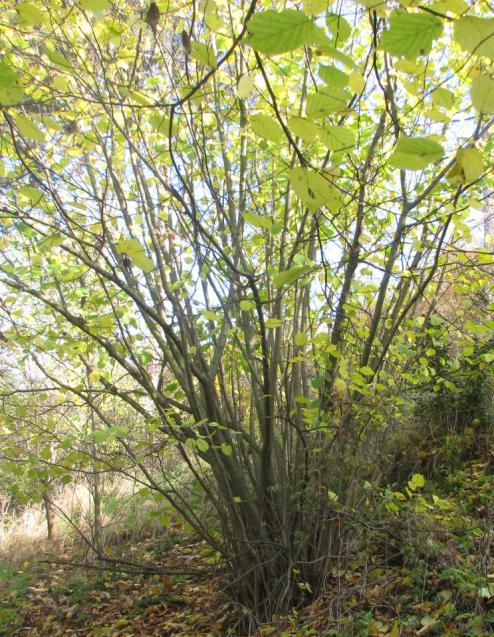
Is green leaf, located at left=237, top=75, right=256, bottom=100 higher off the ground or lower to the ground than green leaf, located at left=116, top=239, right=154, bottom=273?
higher

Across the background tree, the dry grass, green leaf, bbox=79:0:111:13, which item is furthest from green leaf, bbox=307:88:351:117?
the dry grass

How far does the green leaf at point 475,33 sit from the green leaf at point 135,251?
35.8 inches

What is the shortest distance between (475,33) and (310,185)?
0.33m

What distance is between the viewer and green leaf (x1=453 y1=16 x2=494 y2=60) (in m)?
0.79

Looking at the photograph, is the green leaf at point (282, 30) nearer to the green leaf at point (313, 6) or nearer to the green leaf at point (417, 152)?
the green leaf at point (417, 152)

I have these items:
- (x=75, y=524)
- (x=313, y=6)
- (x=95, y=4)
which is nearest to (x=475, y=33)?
(x=313, y=6)

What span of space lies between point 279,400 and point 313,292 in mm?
816

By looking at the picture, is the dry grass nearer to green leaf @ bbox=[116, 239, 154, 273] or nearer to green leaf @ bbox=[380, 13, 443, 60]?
Answer: green leaf @ bbox=[116, 239, 154, 273]

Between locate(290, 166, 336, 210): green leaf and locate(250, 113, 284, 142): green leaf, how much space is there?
0.17 m

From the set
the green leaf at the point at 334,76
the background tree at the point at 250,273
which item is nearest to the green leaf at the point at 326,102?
the green leaf at the point at 334,76

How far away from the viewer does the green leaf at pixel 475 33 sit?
0.79m

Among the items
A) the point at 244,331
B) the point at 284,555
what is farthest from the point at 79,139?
the point at 284,555

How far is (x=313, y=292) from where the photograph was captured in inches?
145

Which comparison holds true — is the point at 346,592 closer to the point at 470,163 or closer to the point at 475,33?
the point at 470,163
